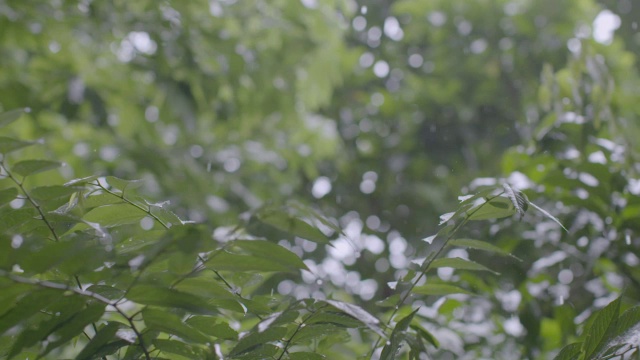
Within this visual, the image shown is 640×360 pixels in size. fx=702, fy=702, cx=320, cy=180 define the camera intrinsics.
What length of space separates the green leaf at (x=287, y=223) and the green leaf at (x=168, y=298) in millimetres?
79

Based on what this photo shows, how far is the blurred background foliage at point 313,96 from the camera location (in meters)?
2.36

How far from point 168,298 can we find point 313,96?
2.02 m

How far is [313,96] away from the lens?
2514 millimetres

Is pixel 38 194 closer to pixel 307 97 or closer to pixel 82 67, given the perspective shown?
pixel 307 97

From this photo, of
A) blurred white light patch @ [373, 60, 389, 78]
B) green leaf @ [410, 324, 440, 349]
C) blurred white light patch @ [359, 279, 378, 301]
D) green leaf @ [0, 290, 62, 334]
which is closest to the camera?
green leaf @ [0, 290, 62, 334]

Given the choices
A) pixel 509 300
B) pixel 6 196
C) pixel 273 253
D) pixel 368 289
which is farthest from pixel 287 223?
pixel 368 289

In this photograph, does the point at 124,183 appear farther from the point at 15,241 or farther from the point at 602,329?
the point at 602,329

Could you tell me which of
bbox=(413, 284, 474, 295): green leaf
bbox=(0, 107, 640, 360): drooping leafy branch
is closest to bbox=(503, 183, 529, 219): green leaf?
bbox=(0, 107, 640, 360): drooping leafy branch

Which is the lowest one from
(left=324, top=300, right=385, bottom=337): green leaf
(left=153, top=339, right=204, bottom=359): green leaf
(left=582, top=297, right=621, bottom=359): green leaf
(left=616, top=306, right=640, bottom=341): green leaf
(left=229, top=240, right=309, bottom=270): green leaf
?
(left=153, top=339, right=204, bottom=359): green leaf

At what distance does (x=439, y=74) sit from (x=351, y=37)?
1.81 ft

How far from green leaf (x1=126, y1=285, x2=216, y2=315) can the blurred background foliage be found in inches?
53.0

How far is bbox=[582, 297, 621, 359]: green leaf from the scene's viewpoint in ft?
2.01

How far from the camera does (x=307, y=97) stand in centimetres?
257

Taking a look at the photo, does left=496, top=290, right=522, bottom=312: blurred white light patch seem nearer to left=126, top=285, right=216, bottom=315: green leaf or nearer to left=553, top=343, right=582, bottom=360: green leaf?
left=553, top=343, right=582, bottom=360: green leaf
